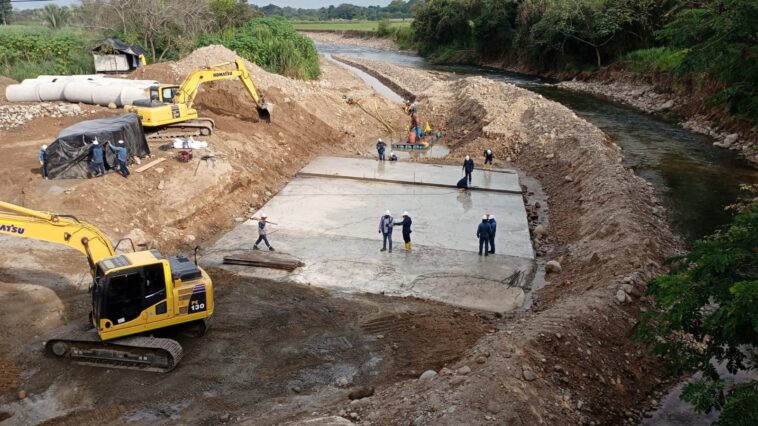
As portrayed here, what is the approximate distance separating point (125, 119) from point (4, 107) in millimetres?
8955

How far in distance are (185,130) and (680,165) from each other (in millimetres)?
20910

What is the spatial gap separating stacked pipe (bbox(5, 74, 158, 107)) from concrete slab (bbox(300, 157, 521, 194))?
29.5 feet

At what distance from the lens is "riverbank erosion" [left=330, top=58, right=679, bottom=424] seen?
9383mm

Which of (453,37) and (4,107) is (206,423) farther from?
(453,37)

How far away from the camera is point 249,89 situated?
26953 millimetres

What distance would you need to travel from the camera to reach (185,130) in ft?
79.4

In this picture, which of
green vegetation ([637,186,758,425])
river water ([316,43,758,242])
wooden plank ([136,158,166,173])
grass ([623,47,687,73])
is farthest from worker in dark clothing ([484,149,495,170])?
grass ([623,47,687,73])

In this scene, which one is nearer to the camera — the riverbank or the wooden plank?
the wooden plank

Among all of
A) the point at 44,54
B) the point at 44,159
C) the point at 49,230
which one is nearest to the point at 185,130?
the point at 44,159

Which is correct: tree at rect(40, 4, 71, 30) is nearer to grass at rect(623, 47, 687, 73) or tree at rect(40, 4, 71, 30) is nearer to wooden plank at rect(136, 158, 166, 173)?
wooden plank at rect(136, 158, 166, 173)

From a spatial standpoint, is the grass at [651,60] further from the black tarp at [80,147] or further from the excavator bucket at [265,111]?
the black tarp at [80,147]

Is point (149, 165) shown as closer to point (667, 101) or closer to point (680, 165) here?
point (680, 165)

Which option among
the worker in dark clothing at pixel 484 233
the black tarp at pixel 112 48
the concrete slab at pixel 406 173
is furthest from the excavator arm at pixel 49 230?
the black tarp at pixel 112 48

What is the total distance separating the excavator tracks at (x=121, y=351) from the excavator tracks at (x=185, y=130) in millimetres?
13486
